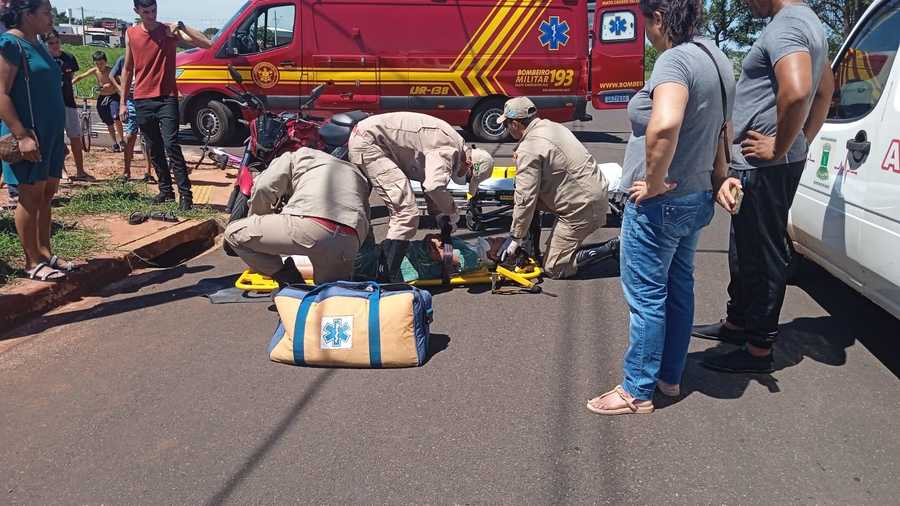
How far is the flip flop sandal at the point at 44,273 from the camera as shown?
4648 millimetres

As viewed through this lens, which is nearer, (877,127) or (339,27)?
(877,127)

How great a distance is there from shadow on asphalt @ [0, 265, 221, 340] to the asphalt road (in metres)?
0.03

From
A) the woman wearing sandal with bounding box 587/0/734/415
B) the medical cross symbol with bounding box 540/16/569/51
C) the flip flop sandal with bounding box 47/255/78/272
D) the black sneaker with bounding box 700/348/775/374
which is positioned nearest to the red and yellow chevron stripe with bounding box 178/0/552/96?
the medical cross symbol with bounding box 540/16/569/51

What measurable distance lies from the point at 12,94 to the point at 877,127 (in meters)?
4.89

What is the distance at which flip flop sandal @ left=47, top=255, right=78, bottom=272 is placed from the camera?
475cm

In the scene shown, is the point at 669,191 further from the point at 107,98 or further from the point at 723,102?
the point at 107,98

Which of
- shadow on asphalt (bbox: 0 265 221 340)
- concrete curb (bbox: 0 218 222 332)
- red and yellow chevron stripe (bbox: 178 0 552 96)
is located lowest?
shadow on asphalt (bbox: 0 265 221 340)

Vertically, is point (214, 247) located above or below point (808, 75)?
below

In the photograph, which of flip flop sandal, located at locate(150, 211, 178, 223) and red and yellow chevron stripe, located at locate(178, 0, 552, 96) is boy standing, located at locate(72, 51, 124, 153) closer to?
red and yellow chevron stripe, located at locate(178, 0, 552, 96)

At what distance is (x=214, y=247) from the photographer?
639 centimetres

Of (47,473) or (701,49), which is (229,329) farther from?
(701,49)

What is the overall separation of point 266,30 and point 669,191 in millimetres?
10416

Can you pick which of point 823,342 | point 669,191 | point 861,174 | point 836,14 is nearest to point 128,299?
point 669,191

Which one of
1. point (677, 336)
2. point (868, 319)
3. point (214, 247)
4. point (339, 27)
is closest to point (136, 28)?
point (214, 247)
